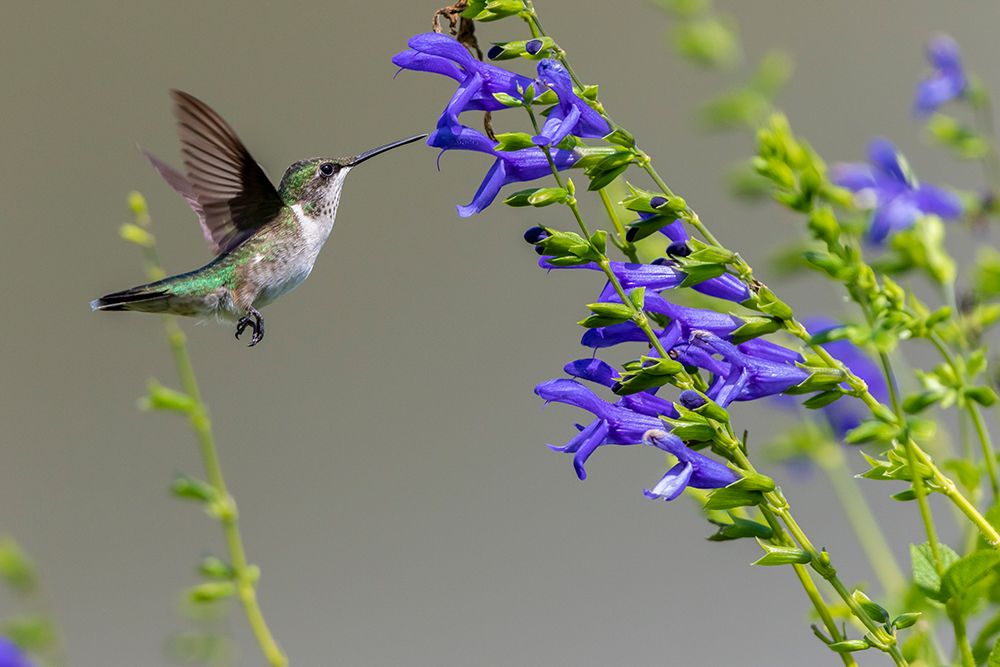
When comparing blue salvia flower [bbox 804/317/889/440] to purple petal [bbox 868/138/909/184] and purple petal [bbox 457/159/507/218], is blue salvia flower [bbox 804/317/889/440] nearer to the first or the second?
purple petal [bbox 868/138/909/184]

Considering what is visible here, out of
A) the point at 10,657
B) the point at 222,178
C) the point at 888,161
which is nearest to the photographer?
the point at 10,657

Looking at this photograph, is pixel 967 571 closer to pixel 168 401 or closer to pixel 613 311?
pixel 613 311

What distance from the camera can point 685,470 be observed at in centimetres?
107

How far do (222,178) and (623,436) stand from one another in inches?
32.2

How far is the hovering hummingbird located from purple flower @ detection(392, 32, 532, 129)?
33 cm

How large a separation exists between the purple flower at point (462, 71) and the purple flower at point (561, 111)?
0.24 ft

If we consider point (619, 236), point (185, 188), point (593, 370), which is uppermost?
point (185, 188)

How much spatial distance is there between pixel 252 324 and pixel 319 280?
6.19ft

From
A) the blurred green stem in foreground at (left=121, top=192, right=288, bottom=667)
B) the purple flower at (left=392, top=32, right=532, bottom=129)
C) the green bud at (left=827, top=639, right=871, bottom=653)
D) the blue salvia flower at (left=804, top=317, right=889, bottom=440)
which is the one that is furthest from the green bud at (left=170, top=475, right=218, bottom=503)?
the blue salvia flower at (left=804, top=317, right=889, bottom=440)

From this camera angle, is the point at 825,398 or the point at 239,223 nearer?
the point at 825,398

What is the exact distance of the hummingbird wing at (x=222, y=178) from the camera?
1.56m

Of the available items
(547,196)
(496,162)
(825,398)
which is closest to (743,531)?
(825,398)

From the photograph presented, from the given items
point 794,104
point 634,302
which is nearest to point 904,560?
point 794,104

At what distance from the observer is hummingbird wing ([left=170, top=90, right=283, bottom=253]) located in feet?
5.11
